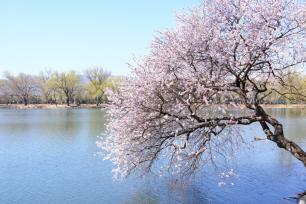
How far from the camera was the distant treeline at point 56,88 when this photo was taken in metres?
104

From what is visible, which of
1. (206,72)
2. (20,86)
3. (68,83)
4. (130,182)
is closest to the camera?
(206,72)

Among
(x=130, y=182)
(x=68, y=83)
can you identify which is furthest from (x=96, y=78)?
(x=130, y=182)

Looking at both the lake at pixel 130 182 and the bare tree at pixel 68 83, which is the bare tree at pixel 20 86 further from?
the lake at pixel 130 182

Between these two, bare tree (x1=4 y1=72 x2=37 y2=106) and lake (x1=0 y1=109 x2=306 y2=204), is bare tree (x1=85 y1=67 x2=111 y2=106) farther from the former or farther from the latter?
lake (x1=0 y1=109 x2=306 y2=204)

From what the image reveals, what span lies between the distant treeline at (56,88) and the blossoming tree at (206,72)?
88870 millimetres

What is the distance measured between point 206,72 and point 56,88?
98.0 meters

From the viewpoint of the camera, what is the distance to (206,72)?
11.0 metres

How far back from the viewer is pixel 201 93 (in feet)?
35.1

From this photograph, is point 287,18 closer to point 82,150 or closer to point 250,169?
point 250,169

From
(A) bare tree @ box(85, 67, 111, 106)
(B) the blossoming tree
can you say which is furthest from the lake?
(A) bare tree @ box(85, 67, 111, 106)

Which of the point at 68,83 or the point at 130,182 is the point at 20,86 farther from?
the point at 130,182

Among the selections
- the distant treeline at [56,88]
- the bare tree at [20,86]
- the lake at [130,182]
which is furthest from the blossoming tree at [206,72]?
the bare tree at [20,86]

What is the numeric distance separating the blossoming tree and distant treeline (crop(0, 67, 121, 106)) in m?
88.9

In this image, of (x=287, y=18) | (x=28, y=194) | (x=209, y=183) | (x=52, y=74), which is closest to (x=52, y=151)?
(x=28, y=194)
